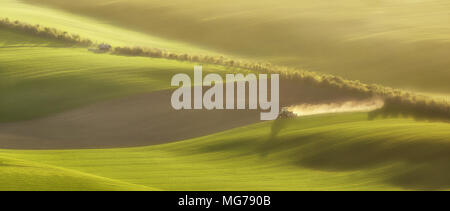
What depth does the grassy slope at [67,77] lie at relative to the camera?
24.0 metres

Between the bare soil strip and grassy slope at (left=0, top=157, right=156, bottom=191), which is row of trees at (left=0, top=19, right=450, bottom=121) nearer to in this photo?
the bare soil strip

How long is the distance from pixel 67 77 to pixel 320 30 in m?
21.3

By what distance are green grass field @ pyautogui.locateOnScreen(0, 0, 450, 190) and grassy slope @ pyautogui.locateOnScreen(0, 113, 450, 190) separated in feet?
0.15

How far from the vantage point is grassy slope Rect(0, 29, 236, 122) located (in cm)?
2395

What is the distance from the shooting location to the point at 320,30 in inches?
1695

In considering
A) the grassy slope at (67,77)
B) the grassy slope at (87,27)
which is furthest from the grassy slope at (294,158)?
the grassy slope at (87,27)

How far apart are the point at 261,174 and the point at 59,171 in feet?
16.0

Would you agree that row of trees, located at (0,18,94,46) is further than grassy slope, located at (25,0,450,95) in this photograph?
Yes

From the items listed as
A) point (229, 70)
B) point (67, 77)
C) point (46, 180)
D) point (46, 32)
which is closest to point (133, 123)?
point (67, 77)

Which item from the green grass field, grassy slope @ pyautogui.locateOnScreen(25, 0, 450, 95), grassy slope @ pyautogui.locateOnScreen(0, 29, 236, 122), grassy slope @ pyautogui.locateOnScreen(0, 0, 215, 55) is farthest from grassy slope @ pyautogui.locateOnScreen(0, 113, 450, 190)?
grassy slope @ pyautogui.locateOnScreen(0, 0, 215, 55)

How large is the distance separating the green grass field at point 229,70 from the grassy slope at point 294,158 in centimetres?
4

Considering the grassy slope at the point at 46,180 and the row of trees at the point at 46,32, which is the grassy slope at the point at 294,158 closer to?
the grassy slope at the point at 46,180

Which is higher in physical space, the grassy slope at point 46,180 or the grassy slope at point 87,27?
the grassy slope at point 87,27
